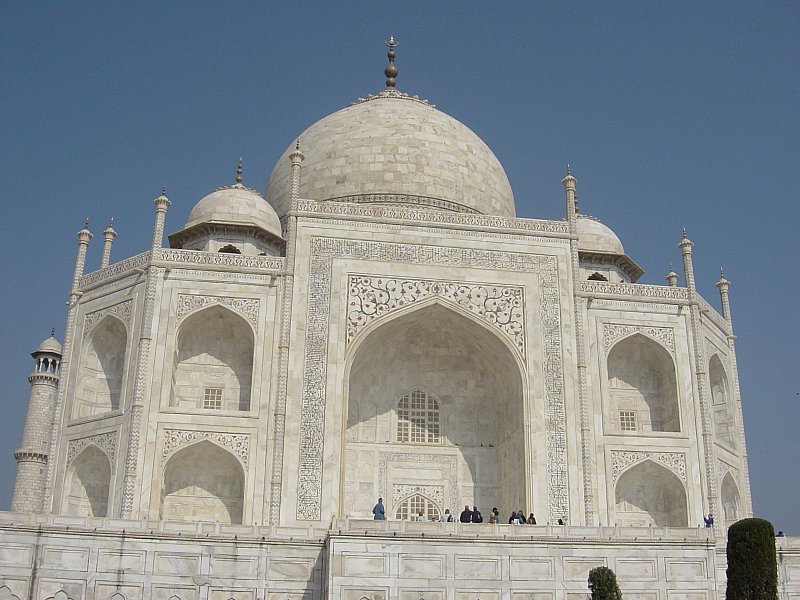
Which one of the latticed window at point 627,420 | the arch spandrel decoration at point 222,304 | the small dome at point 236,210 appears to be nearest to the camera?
the arch spandrel decoration at point 222,304

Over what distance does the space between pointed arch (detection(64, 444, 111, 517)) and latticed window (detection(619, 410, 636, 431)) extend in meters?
10.3

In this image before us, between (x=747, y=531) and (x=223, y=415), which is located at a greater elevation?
(x=223, y=415)

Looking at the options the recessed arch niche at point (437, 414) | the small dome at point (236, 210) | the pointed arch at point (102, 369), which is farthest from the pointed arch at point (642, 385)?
the pointed arch at point (102, 369)

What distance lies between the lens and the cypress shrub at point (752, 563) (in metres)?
11.4

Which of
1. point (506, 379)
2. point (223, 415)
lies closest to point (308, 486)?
point (223, 415)

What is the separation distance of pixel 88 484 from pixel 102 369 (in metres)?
2.32

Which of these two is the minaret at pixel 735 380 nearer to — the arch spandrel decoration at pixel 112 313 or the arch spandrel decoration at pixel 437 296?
the arch spandrel decoration at pixel 437 296

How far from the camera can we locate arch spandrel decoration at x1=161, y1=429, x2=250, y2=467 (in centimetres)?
1725

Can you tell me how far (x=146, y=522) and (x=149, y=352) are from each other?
4633mm

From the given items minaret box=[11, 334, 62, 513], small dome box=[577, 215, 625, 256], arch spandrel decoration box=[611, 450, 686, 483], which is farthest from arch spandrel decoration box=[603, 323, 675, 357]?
minaret box=[11, 334, 62, 513]

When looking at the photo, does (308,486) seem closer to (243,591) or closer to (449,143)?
(243,591)

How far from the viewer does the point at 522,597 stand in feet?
45.0

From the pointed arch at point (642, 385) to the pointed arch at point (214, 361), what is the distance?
7429 mm

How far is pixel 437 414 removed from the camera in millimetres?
19953
